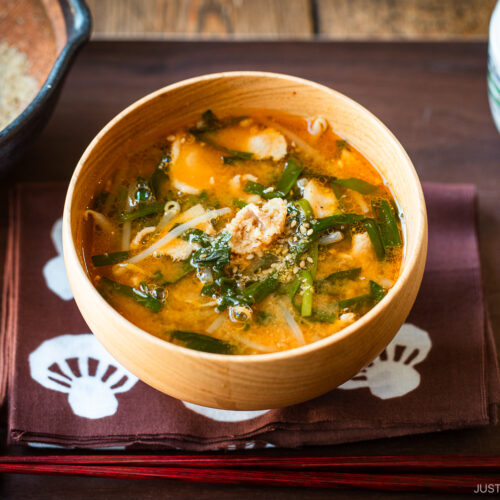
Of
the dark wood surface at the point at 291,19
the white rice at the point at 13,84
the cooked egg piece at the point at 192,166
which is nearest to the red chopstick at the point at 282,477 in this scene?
the cooked egg piece at the point at 192,166

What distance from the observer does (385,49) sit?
2.51 meters

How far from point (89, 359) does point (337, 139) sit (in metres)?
0.92

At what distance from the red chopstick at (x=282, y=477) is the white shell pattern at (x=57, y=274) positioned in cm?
51

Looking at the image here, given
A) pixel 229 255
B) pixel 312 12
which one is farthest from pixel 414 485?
pixel 312 12

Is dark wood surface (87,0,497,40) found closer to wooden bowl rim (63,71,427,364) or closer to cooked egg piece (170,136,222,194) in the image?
cooked egg piece (170,136,222,194)

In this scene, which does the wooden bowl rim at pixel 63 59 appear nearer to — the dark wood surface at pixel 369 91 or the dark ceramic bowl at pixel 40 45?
the dark ceramic bowl at pixel 40 45

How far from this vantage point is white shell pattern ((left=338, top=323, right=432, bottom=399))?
1702 millimetres

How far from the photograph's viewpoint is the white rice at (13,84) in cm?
212

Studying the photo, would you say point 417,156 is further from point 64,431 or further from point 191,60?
point 64,431

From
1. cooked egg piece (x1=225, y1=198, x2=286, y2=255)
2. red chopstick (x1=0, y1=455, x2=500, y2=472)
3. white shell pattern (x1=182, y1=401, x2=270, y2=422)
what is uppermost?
cooked egg piece (x1=225, y1=198, x2=286, y2=255)

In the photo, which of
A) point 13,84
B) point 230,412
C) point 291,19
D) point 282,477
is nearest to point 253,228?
point 230,412

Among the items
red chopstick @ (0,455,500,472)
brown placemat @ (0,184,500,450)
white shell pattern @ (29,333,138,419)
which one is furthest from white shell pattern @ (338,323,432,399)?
white shell pattern @ (29,333,138,419)

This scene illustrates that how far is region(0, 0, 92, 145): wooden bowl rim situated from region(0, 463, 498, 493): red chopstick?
876mm

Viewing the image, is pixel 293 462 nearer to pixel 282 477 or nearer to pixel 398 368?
pixel 282 477
